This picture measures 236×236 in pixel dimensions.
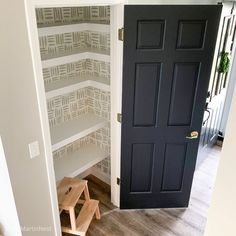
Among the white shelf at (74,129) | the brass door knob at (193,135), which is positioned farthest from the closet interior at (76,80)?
the brass door knob at (193,135)

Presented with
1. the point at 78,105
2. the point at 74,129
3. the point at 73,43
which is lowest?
the point at 74,129

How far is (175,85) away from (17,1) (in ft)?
4.66

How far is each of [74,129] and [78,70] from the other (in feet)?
2.26

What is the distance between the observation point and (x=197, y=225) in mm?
2566

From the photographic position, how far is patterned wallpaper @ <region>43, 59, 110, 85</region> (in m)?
2.42

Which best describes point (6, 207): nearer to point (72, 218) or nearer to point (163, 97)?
point (72, 218)

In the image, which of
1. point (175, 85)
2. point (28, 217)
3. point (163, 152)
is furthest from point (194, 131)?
point (28, 217)

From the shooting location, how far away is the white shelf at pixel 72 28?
6.74ft

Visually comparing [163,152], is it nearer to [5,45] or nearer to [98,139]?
[98,139]

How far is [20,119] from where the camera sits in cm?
158

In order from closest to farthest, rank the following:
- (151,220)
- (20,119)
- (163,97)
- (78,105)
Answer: (20,119) → (163,97) → (151,220) → (78,105)

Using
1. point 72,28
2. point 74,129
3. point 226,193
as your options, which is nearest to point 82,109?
point 74,129

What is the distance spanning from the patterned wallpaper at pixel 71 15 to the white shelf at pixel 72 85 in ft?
1.85

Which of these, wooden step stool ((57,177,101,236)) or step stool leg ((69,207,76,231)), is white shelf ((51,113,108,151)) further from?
step stool leg ((69,207,76,231))
